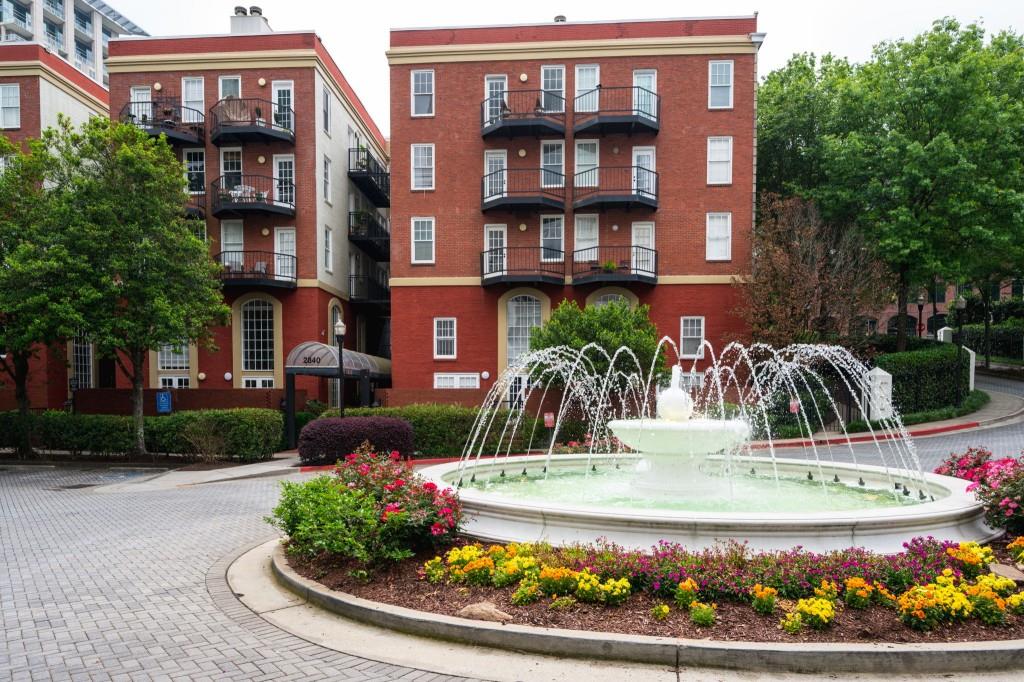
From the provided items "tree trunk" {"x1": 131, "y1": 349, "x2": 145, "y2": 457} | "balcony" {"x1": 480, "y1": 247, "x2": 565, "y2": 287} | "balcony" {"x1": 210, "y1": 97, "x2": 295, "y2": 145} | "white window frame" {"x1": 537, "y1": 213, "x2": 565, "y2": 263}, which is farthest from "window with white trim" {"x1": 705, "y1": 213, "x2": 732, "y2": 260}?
"tree trunk" {"x1": 131, "y1": 349, "x2": 145, "y2": 457}

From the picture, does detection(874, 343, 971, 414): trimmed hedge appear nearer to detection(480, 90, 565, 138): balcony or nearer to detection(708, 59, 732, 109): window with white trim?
detection(708, 59, 732, 109): window with white trim

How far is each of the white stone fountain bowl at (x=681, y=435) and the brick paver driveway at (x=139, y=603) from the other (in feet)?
16.1

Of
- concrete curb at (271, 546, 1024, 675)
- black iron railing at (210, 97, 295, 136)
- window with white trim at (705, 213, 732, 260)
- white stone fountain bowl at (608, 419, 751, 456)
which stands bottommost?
concrete curb at (271, 546, 1024, 675)

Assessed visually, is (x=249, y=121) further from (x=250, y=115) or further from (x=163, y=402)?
(x=163, y=402)

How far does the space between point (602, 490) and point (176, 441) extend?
1766 cm

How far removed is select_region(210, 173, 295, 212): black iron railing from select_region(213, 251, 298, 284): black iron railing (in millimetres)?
2154

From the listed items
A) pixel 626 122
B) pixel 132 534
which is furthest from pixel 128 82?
pixel 132 534

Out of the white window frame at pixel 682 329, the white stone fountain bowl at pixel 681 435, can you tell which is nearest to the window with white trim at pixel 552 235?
the white window frame at pixel 682 329

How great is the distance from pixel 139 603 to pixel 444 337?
2234 centimetres

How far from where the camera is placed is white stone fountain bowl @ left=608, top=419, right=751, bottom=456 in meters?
8.82

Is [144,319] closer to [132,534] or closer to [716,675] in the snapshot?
[132,534]

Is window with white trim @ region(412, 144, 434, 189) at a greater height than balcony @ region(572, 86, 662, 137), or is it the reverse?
balcony @ region(572, 86, 662, 137)

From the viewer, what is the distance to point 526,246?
95.5ft

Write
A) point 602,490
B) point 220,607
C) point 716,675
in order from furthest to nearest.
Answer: point 602,490, point 220,607, point 716,675
